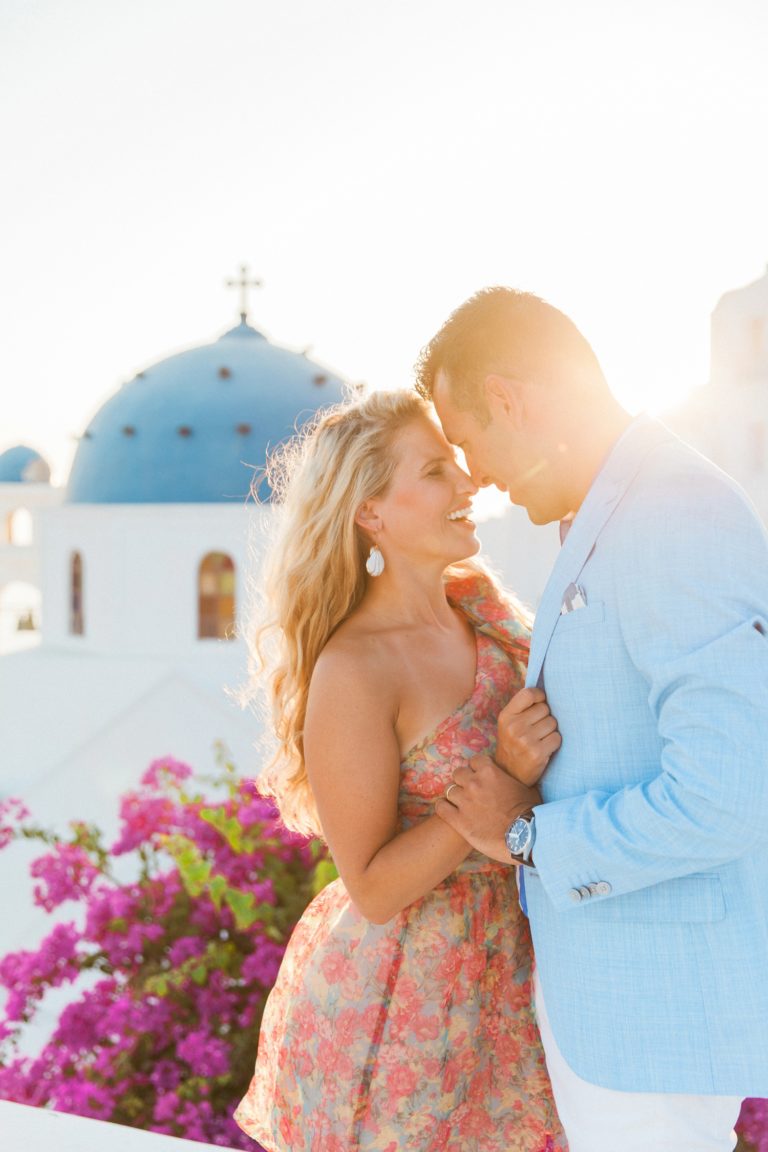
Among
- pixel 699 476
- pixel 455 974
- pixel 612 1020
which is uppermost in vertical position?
pixel 699 476

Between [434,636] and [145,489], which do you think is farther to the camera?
[145,489]

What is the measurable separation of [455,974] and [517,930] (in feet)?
0.61

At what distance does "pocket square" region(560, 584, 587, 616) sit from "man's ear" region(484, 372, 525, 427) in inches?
13.7

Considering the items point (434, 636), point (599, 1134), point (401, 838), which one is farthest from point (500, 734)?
point (599, 1134)

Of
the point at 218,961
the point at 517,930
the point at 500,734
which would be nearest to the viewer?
the point at 500,734

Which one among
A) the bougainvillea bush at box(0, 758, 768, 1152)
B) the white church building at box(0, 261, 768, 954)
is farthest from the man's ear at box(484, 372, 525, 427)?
the white church building at box(0, 261, 768, 954)

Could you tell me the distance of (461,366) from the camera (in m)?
2.16

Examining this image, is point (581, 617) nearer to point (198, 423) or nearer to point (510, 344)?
point (510, 344)

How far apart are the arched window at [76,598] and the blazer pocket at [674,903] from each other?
613 inches

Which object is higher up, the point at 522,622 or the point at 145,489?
the point at 522,622

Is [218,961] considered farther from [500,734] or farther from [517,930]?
[500,734]

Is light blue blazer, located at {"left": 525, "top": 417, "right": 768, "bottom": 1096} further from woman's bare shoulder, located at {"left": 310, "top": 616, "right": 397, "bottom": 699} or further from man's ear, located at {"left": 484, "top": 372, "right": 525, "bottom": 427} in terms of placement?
woman's bare shoulder, located at {"left": 310, "top": 616, "right": 397, "bottom": 699}

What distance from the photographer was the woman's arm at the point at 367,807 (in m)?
2.20

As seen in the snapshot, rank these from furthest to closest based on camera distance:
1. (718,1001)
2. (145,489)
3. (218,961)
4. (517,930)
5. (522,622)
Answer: (145,489) < (218,961) < (522,622) < (517,930) < (718,1001)
